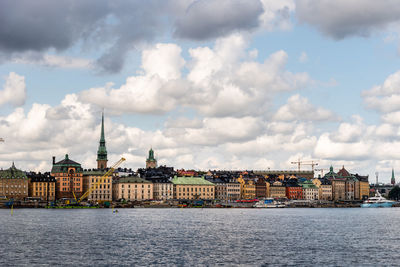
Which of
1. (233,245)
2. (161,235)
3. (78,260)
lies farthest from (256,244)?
(78,260)

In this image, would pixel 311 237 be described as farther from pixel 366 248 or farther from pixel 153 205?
pixel 153 205

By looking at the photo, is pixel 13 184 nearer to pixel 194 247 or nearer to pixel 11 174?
pixel 11 174

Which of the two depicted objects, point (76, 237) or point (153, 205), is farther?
point (153, 205)

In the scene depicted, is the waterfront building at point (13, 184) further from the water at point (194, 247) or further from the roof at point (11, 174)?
the water at point (194, 247)

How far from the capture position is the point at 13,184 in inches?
7761

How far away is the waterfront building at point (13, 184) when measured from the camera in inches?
7707

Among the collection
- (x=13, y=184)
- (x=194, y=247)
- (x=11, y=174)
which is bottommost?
(x=194, y=247)

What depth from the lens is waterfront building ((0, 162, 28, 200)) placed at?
642 ft

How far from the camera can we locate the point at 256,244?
65875mm

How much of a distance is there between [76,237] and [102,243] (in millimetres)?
7428

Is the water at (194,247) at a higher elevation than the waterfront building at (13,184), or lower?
lower

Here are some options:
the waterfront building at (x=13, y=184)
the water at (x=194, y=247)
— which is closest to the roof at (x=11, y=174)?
the waterfront building at (x=13, y=184)

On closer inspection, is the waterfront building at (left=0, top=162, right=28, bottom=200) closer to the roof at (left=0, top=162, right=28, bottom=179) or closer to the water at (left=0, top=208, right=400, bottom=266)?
the roof at (left=0, top=162, right=28, bottom=179)

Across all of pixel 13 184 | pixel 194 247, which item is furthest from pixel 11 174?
pixel 194 247
